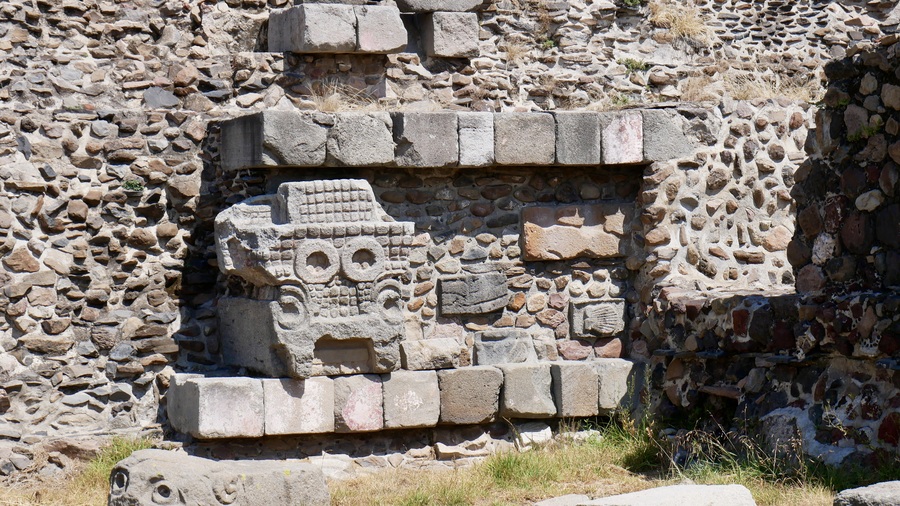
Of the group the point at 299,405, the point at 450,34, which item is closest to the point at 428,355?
the point at 299,405

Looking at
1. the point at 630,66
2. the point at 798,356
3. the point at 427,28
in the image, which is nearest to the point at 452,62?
the point at 427,28

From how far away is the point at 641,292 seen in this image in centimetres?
802

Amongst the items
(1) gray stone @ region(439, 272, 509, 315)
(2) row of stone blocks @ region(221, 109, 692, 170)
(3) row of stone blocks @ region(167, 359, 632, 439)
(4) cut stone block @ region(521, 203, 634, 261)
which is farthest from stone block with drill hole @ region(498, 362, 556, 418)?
(2) row of stone blocks @ region(221, 109, 692, 170)

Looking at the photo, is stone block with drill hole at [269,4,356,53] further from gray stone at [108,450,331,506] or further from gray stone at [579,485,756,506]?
gray stone at [579,485,756,506]

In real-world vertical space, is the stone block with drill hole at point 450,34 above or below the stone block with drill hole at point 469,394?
above

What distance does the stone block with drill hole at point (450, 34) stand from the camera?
351 inches

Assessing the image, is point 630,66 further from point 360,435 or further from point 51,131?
point 51,131

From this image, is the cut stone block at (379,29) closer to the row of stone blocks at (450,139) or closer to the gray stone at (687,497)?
the row of stone blocks at (450,139)

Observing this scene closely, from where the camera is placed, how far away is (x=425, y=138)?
24.4ft

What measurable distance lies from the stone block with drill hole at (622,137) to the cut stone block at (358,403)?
2178mm

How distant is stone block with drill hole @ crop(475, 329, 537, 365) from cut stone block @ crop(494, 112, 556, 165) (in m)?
1.15

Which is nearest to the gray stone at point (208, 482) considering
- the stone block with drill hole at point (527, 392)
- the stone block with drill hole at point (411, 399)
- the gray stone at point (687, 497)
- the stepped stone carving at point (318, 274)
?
the stepped stone carving at point (318, 274)

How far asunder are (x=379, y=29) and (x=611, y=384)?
301 cm

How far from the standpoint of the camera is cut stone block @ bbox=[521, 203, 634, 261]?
310 inches
